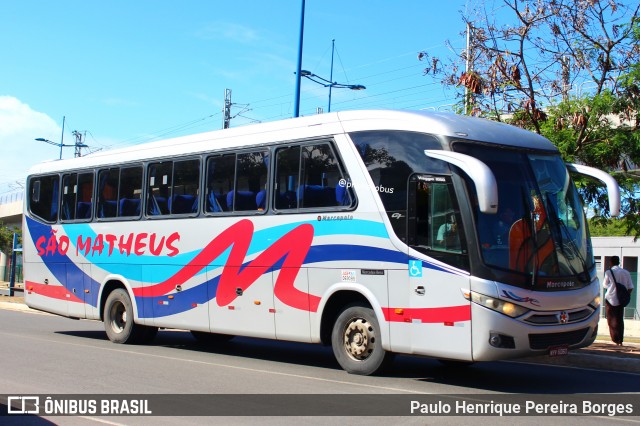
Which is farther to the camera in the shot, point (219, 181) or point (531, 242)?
point (219, 181)

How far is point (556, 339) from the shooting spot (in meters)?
9.95

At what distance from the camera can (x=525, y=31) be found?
15.7 metres

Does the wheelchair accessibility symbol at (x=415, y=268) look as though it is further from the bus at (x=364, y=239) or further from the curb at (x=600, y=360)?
the curb at (x=600, y=360)

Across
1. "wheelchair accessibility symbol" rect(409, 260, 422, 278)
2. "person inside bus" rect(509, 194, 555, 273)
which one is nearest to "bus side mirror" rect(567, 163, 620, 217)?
"person inside bus" rect(509, 194, 555, 273)

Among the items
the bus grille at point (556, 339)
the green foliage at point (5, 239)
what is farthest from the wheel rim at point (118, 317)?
the green foliage at point (5, 239)

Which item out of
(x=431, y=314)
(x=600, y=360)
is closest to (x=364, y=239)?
(x=431, y=314)

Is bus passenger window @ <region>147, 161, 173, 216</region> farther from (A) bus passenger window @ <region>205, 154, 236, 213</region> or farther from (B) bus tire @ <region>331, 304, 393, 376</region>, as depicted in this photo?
(B) bus tire @ <region>331, 304, 393, 376</region>

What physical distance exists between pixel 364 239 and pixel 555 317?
2.78 m

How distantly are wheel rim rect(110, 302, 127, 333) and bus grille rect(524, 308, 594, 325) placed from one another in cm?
912

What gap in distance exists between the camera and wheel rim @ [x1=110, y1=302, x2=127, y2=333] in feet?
52.4

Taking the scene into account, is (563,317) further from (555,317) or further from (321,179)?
(321,179)

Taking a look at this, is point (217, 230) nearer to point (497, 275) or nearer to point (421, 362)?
point (421, 362)

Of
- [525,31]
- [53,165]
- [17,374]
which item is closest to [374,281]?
[17,374]

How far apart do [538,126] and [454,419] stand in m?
8.83
